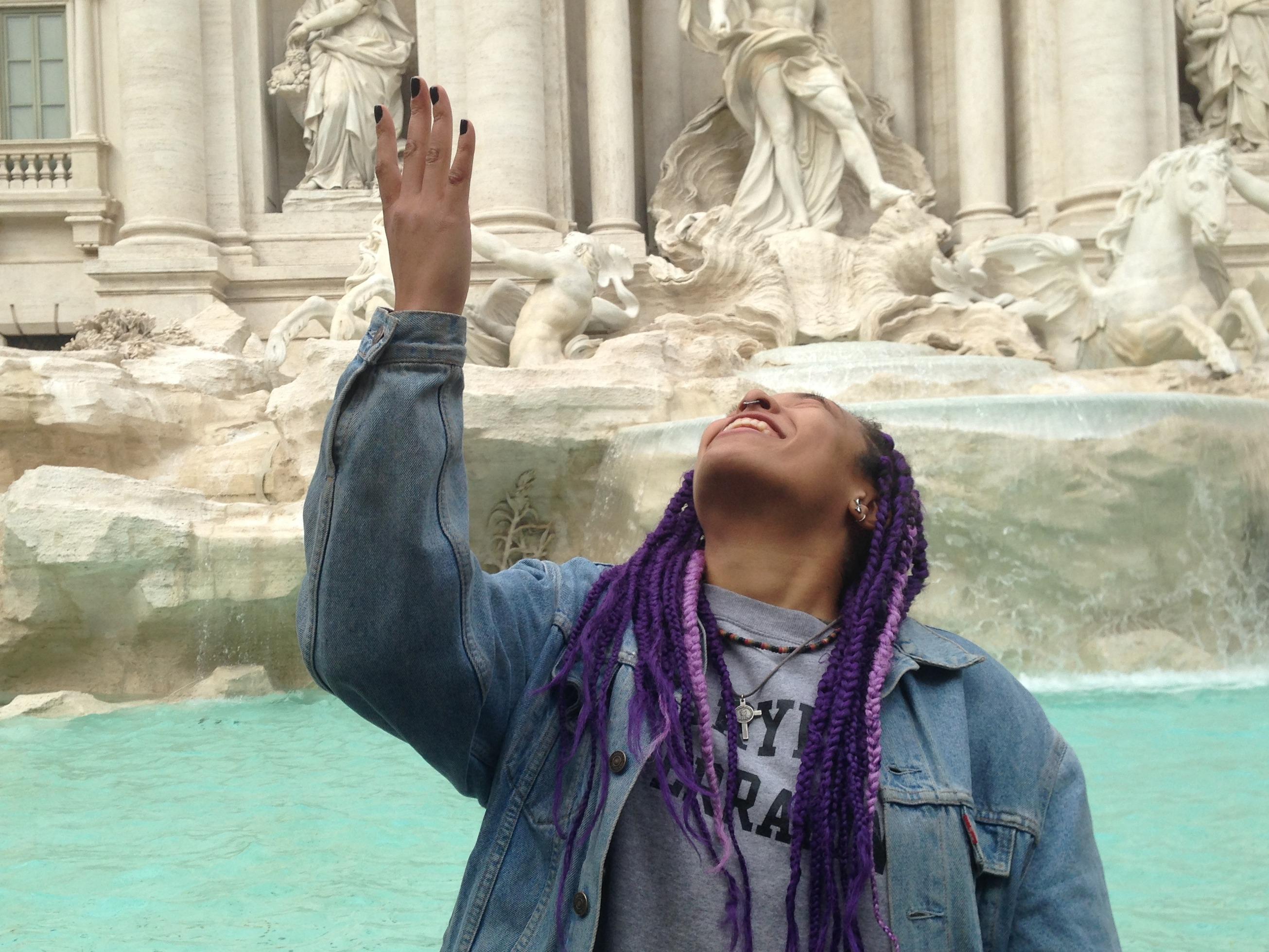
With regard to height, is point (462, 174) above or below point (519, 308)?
below

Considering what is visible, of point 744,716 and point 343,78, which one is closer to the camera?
point 744,716

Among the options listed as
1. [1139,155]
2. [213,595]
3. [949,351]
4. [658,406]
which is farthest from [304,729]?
[1139,155]

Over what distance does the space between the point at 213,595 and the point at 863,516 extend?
4.95 m

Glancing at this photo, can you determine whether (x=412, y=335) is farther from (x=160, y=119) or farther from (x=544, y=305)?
(x=160, y=119)

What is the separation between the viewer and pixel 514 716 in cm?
138

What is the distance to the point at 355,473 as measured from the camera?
1.20 meters

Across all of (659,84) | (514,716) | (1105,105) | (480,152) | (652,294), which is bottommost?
(514,716)

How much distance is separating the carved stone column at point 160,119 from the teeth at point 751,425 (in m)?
10.8

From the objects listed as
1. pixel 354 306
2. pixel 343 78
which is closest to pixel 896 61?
pixel 343 78

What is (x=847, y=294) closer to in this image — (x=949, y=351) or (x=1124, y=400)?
(x=949, y=351)

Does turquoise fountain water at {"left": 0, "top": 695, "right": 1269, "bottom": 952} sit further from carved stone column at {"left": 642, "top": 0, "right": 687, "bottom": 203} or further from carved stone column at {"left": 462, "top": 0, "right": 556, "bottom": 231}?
carved stone column at {"left": 642, "top": 0, "right": 687, "bottom": 203}

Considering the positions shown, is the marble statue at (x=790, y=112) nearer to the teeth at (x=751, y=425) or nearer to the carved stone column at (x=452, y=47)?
the carved stone column at (x=452, y=47)

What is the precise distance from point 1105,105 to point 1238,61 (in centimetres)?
185

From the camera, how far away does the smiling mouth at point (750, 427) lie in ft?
4.76
